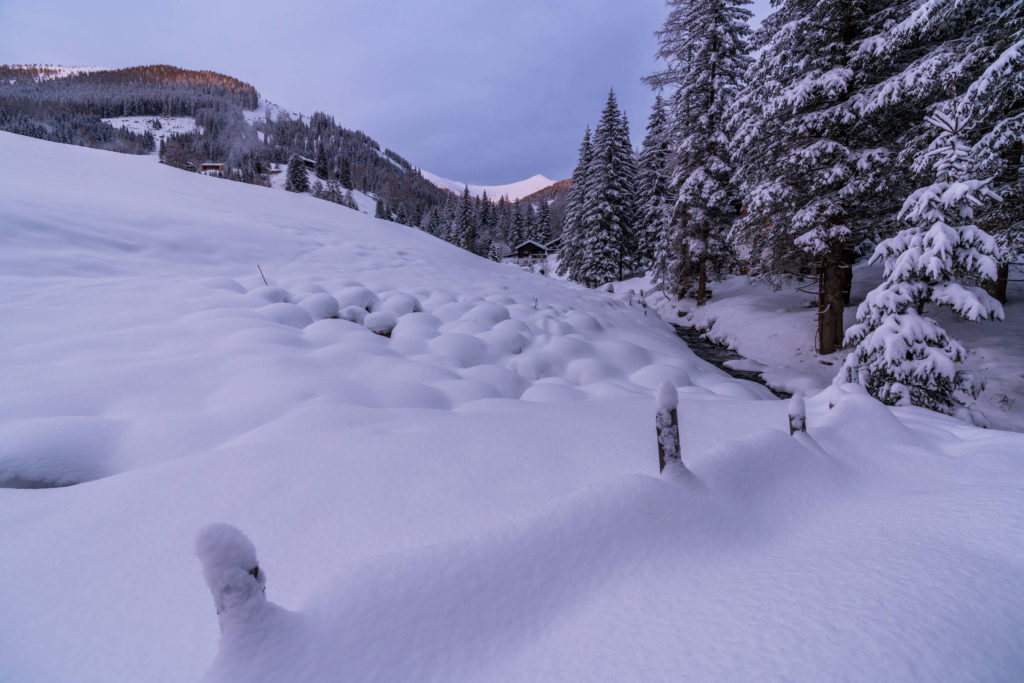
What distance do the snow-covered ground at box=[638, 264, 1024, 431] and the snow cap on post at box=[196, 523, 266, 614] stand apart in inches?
272

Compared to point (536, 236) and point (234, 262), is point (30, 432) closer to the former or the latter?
point (234, 262)

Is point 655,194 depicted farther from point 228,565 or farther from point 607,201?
Answer: point 228,565

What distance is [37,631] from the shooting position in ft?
3.67

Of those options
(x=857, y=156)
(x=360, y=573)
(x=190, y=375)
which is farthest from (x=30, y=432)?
(x=857, y=156)

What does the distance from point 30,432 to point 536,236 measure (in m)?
55.4

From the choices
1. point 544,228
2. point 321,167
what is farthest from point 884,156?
point 321,167

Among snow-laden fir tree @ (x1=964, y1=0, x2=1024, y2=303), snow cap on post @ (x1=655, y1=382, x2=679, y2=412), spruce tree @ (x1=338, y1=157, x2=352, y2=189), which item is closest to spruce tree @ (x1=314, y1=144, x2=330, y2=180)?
spruce tree @ (x1=338, y1=157, x2=352, y2=189)

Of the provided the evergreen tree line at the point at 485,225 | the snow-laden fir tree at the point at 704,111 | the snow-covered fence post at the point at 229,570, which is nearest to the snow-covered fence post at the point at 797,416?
the snow-covered fence post at the point at 229,570

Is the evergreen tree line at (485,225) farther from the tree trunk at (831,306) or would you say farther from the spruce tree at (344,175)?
the tree trunk at (831,306)

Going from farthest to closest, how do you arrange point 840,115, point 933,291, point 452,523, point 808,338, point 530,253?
point 530,253 → point 808,338 → point 840,115 → point 933,291 → point 452,523

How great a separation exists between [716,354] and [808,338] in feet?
7.49

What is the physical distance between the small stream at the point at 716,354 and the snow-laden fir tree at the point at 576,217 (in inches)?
553

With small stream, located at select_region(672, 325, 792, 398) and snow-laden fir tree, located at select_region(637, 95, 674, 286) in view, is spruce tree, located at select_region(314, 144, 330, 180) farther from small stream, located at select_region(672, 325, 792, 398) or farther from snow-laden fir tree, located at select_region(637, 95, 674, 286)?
small stream, located at select_region(672, 325, 792, 398)

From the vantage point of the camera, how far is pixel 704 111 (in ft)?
49.3
